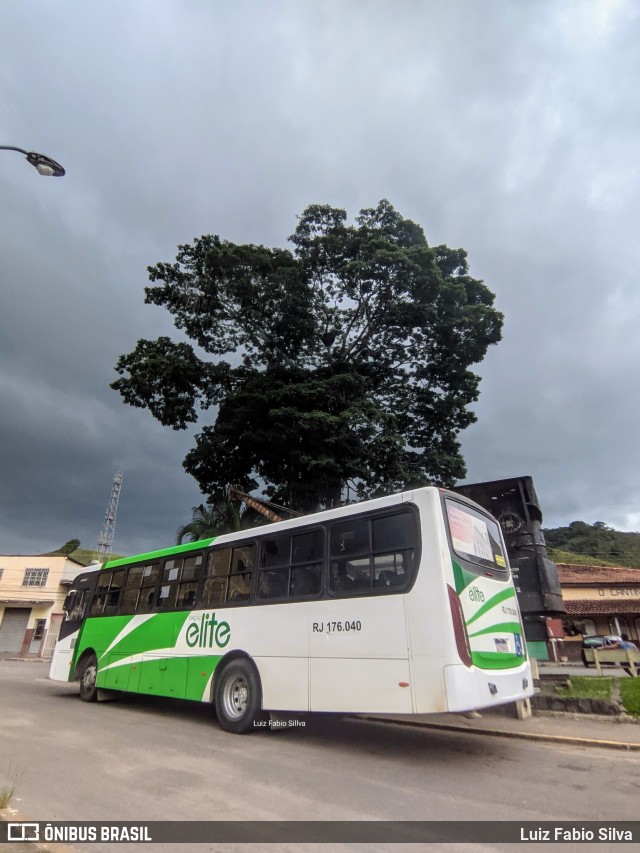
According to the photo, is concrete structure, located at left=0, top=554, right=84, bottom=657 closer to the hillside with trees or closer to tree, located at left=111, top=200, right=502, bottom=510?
tree, located at left=111, top=200, right=502, bottom=510

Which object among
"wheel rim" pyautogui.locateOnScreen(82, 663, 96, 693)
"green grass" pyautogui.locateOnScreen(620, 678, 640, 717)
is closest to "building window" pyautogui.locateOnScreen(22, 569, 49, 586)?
"wheel rim" pyautogui.locateOnScreen(82, 663, 96, 693)

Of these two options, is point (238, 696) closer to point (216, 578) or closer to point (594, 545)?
point (216, 578)

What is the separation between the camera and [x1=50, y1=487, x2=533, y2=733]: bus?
582 cm

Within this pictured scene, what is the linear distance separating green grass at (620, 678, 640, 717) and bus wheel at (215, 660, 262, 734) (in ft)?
20.4

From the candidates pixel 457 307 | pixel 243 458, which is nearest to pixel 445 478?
pixel 457 307

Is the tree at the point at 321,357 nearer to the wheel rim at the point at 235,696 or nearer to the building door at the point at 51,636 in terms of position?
the wheel rim at the point at 235,696

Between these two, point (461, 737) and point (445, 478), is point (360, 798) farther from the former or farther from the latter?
point (445, 478)

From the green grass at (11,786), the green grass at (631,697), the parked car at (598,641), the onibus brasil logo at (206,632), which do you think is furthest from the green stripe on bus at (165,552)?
the parked car at (598,641)

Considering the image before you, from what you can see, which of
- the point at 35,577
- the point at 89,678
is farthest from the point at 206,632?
the point at 35,577

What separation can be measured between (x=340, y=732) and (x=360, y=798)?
3905 mm

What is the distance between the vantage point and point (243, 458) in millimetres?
23422

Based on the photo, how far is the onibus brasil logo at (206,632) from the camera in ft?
27.4

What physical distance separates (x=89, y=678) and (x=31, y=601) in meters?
32.0

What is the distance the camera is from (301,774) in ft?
18.2
